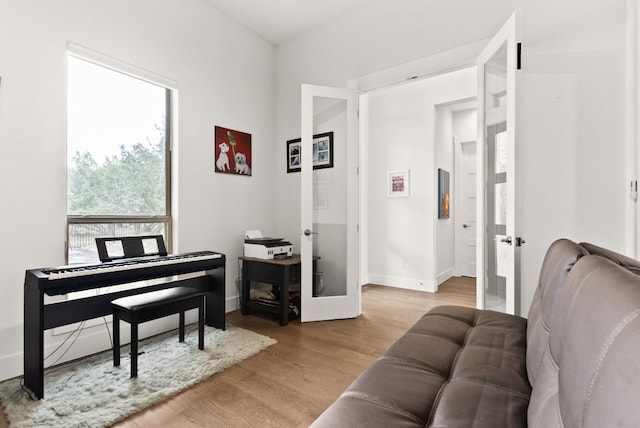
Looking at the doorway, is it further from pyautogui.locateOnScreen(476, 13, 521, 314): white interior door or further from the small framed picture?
pyautogui.locateOnScreen(476, 13, 521, 314): white interior door

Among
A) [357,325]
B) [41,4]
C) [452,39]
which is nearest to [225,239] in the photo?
Answer: [357,325]

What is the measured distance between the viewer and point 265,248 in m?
3.24

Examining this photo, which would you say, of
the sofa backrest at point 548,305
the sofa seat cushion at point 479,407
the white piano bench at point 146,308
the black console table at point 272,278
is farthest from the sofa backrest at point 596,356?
the black console table at point 272,278

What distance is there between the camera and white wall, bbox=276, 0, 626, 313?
2.04 m

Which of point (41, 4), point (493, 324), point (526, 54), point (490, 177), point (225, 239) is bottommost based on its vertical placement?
point (493, 324)

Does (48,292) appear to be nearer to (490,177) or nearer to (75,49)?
(75,49)

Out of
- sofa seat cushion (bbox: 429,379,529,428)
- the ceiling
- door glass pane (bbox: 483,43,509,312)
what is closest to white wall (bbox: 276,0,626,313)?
door glass pane (bbox: 483,43,509,312)

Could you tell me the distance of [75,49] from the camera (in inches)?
92.5

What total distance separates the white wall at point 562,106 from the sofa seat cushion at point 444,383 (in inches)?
43.1

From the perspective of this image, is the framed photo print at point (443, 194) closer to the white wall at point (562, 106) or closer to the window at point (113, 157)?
the white wall at point (562, 106)

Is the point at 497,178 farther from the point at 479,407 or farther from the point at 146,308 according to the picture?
the point at 146,308

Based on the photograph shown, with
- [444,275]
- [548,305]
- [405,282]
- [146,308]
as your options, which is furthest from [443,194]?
[146,308]

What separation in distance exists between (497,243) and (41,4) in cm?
368

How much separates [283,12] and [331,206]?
2.14m
